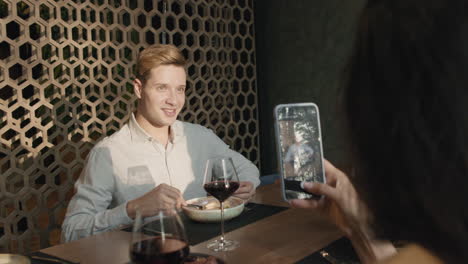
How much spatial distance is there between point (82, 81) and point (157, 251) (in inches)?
112

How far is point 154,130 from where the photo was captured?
207 cm

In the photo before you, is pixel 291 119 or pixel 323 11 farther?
pixel 323 11

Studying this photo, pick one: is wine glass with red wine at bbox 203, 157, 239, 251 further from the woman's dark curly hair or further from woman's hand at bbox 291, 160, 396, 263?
the woman's dark curly hair

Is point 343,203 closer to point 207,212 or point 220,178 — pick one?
point 220,178

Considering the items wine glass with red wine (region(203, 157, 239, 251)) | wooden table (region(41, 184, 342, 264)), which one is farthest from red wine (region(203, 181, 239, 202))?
wooden table (region(41, 184, 342, 264))

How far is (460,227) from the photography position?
45cm

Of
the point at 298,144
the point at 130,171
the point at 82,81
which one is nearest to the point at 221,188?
the point at 298,144

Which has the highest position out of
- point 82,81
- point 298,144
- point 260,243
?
point 82,81

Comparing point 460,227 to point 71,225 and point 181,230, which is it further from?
point 71,225

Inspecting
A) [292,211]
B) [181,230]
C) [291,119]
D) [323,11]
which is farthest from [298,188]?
[323,11]

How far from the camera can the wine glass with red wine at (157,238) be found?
2.30 ft

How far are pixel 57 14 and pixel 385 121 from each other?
117 inches

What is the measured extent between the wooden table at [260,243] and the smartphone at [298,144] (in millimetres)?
141

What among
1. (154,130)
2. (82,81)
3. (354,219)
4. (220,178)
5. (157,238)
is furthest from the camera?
(82,81)
